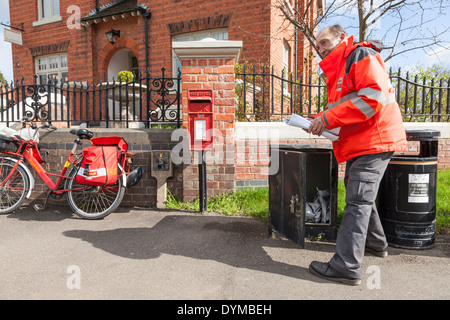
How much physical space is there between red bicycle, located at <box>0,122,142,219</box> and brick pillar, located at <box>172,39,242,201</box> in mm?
912

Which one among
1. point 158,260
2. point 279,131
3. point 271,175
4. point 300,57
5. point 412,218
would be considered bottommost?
point 158,260

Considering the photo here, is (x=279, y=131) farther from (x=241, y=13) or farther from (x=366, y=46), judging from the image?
(x=241, y=13)

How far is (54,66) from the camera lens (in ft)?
44.4

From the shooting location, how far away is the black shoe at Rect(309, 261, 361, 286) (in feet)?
8.47

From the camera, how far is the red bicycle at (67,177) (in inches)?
177

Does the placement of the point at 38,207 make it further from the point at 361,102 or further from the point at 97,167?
the point at 361,102

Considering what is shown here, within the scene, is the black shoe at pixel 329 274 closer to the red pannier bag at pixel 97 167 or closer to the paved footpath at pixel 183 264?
the paved footpath at pixel 183 264

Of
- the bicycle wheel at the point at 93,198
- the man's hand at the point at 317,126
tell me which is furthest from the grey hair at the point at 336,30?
the bicycle wheel at the point at 93,198

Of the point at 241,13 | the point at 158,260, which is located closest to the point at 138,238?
the point at 158,260

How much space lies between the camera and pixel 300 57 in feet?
40.3

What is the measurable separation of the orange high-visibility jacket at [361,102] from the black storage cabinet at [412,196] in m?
0.67

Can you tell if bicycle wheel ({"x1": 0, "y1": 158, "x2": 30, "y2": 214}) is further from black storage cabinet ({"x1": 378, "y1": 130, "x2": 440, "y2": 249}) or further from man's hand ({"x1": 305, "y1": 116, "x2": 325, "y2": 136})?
black storage cabinet ({"x1": 378, "y1": 130, "x2": 440, "y2": 249})

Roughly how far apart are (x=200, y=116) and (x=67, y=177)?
6.73ft

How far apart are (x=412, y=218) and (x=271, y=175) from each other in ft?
4.79
